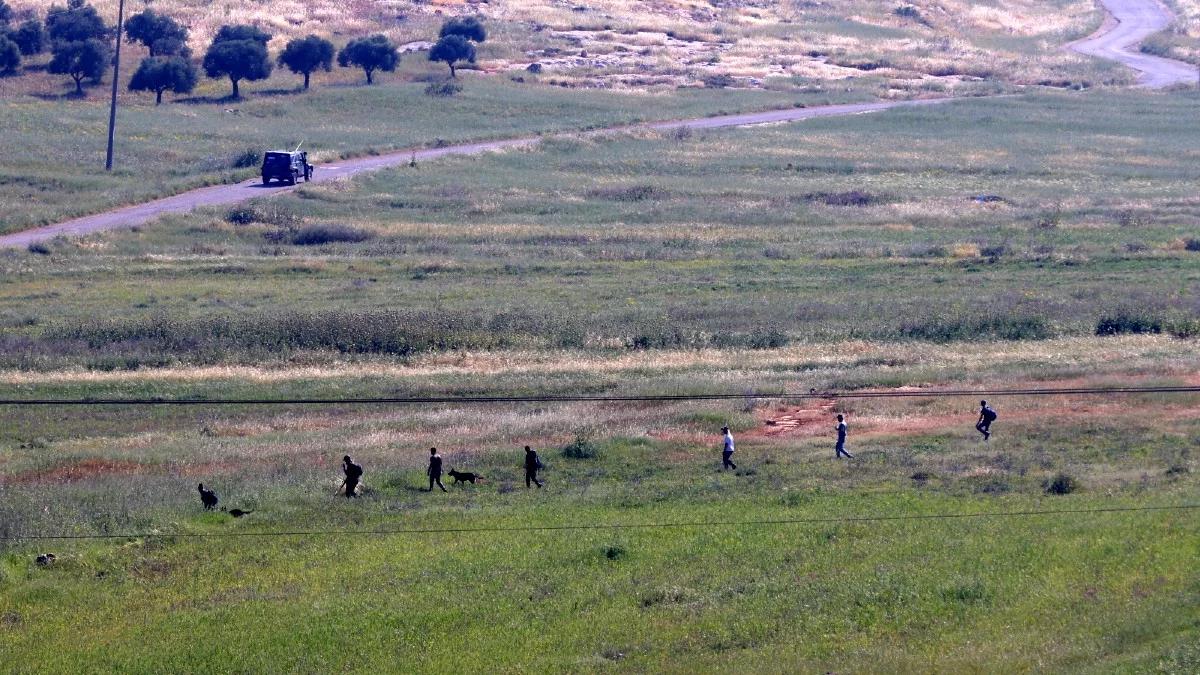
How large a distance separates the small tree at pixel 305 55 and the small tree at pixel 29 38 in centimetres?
1734

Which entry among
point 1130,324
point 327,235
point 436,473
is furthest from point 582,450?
point 327,235

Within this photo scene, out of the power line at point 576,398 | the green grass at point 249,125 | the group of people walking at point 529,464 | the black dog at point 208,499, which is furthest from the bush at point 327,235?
the black dog at point 208,499

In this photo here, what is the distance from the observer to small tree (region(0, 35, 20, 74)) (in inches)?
4023

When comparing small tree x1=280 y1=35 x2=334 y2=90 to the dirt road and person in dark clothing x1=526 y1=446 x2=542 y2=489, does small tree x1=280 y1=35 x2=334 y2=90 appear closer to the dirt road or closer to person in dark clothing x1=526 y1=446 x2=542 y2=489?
the dirt road

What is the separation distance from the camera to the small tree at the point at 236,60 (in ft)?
329

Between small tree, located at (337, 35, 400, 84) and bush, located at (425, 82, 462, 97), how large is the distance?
648 cm

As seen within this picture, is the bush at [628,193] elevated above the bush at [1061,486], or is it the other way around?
the bush at [628,193]

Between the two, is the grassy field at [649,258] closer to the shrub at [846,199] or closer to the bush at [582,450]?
the shrub at [846,199]

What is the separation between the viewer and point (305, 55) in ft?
343

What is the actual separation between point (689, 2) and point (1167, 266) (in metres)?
102

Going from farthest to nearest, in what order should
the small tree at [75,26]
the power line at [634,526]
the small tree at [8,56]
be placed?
1. the small tree at [75,26]
2. the small tree at [8,56]
3. the power line at [634,526]

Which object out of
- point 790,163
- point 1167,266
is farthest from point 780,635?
point 790,163

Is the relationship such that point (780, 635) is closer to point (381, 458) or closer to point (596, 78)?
point (381, 458)

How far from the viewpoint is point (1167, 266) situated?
54.1 meters
